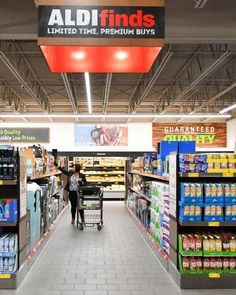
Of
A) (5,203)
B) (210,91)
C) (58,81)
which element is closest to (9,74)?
(58,81)

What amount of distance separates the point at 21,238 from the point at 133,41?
307 cm

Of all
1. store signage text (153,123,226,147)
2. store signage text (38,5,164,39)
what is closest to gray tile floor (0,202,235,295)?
store signage text (38,5,164,39)

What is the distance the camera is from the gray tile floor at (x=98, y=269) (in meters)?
5.06

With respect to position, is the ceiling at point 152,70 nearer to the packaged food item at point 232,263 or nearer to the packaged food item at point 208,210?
the packaged food item at point 208,210

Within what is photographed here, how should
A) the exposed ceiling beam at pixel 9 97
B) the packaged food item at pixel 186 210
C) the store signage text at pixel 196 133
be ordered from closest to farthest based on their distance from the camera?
the packaged food item at pixel 186 210 → the exposed ceiling beam at pixel 9 97 → the store signage text at pixel 196 133

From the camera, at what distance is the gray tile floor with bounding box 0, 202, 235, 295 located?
16.6ft

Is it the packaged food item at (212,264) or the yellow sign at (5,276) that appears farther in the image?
the packaged food item at (212,264)

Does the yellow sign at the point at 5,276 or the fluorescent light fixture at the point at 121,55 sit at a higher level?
the fluorescent light fixture at the point at 121,55

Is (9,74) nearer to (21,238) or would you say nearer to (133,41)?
(21,238)

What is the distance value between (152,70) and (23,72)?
439 cm

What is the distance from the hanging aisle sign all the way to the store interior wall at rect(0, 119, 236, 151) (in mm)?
16856

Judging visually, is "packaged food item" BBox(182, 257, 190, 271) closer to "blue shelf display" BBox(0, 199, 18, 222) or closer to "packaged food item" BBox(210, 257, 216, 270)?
"packaged food item" BBox(210, 257, 216, 270)

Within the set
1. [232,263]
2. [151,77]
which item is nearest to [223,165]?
[232,263]

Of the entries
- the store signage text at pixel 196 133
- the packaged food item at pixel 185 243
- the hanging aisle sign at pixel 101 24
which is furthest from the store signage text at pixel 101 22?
the store signage text at pixel 196 133
